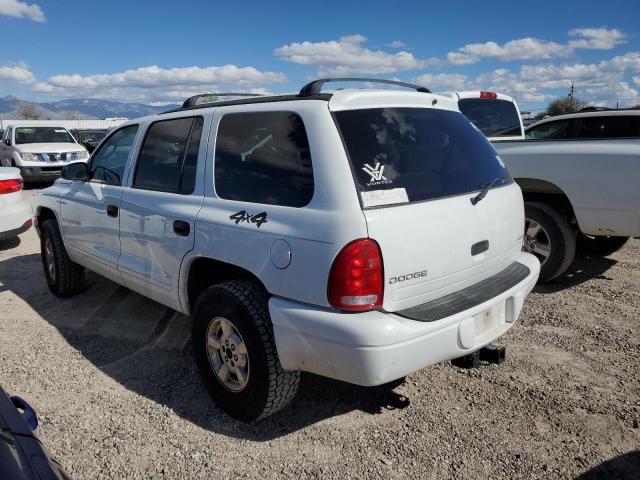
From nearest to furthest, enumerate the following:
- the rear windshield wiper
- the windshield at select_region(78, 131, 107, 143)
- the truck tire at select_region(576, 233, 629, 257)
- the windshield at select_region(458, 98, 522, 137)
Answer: the rear windshield wiper → the truck tire at select_region(576, 233, 629, 257) → the windshield at select_region(458, 98, 522, 137) → the windshield at select_region(78, 131, 107, 143)

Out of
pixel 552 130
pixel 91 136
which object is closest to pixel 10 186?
pixel 552 130

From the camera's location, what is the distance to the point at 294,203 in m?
2.62

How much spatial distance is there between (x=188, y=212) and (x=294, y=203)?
0.86 m

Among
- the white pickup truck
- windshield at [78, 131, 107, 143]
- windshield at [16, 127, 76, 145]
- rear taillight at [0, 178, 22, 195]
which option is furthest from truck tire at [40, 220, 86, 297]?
windshield at [78, 131, 107, 143]

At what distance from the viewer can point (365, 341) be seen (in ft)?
7.70

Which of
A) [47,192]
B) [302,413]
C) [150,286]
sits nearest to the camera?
[302,413]

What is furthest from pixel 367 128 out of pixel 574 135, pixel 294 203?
pixel 574 135

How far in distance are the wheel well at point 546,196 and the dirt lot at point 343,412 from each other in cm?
119

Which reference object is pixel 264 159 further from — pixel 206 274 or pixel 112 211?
pixel 112 211

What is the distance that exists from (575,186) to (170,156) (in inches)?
144

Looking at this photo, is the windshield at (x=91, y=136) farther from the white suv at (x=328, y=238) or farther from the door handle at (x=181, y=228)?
the door handle at (x=181, y=228)

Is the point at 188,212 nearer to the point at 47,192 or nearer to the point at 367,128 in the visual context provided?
the point at 367,128

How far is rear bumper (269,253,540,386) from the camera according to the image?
237cm

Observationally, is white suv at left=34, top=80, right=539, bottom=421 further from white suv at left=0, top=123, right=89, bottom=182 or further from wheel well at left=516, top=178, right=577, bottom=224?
white suv at left=0, top=123, right=89, bottom=182
